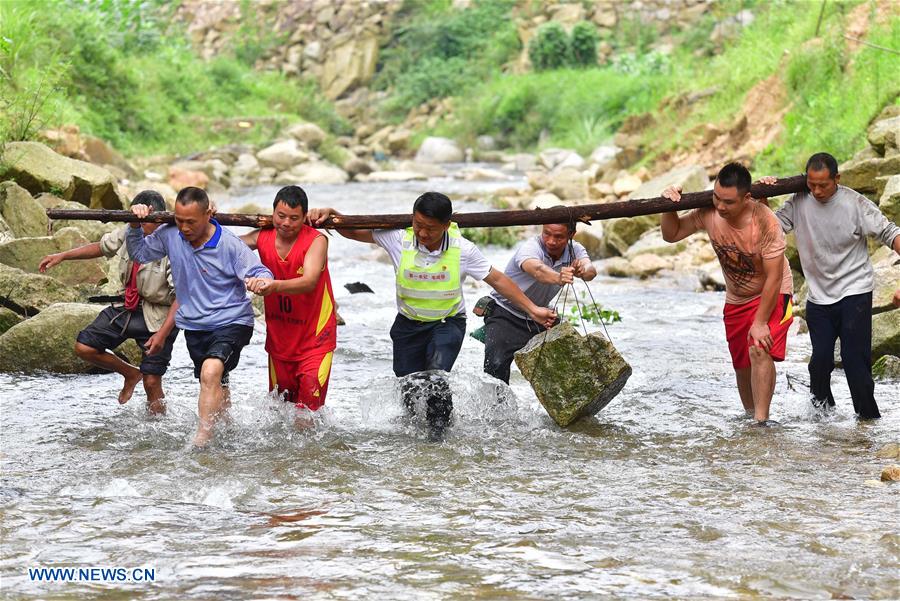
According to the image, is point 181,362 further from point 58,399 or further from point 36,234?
point 36,234

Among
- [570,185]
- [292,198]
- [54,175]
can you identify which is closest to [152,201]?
[292,198]

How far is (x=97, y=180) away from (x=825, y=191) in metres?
8.83

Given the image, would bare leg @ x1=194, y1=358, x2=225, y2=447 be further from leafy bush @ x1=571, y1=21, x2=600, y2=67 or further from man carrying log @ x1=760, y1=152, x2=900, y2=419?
leafy bush @ x1=571, y1=21, x2=600, y2=67

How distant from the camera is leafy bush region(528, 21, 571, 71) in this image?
38.4m

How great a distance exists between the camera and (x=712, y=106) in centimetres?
2203

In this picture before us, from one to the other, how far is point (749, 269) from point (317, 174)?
912 inches

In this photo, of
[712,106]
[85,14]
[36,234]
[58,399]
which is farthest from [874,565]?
[85,14]

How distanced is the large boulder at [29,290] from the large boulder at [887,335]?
6.77 meters

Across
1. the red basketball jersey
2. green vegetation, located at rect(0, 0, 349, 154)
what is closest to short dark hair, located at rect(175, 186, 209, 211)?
the red basketball jersey

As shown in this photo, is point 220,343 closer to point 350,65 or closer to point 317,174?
point 317,174

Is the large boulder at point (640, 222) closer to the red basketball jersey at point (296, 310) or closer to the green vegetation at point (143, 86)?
the green vegetation at point (143, 86)

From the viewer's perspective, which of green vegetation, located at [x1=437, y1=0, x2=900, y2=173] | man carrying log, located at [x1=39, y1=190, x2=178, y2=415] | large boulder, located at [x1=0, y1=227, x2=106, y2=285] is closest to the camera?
man carrying log, located at [x1=39, y1=190, x2=178, y2=415]

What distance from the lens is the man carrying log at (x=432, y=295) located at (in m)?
6.69

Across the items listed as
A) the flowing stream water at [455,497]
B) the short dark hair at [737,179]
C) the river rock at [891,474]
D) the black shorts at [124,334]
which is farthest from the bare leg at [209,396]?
the river rock at [891,474]
